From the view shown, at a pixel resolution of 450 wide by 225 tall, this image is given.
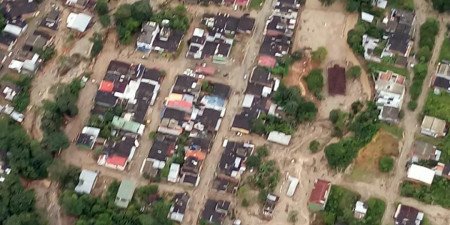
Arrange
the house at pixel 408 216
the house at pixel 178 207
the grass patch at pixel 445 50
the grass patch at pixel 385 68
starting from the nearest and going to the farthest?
the house at pixel 408 216 < the house at pixel 178 207 < the grass patch at pixel 385 68 < the grass patch at pixel 445 50

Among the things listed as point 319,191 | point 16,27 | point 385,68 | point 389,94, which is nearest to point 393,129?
A: point 389,94

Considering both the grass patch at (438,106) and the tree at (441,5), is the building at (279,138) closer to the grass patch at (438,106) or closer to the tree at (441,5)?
the grass patch at (438,106)

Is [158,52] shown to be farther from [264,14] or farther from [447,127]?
[447,127]

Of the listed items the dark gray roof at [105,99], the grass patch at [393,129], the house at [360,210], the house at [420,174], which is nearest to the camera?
the house at [360,210]

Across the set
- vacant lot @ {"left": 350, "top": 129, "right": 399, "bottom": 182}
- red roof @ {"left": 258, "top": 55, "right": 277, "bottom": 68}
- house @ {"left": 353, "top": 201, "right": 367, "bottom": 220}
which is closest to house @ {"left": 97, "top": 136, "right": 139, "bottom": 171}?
red roof @ {"left": 258, "top": 55, "right": 277, "bottom": 68}

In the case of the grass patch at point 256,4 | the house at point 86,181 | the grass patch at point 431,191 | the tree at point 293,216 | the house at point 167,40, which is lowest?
the house at point 86,181

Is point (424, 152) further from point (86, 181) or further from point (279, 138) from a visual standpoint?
point (86, 181)

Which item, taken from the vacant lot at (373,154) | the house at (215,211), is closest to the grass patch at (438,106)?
the vacant lot at (373,154)
